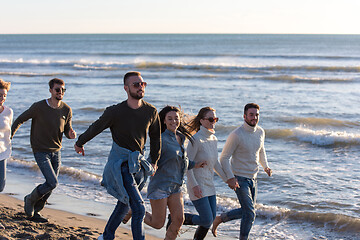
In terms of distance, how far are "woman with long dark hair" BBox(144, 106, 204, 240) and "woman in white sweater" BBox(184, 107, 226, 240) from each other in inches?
5.8

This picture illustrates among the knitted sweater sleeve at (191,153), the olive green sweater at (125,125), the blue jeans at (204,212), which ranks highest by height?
the olive green sweater at (125,125)

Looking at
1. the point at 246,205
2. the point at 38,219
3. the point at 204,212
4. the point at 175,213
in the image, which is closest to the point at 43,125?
the point at 38,219

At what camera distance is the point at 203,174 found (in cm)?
512

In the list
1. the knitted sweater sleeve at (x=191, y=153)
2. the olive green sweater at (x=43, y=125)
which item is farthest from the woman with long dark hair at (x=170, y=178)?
the olive green sweater at (x=43, y=125)

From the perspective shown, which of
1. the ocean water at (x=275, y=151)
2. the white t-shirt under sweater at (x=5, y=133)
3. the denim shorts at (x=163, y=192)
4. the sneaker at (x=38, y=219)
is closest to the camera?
the denim shorts at (x=163, y=192)

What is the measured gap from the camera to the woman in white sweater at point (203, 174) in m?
5.02

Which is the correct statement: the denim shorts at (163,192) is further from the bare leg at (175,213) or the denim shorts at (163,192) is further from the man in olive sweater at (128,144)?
the man in olive sweater at (128,144)

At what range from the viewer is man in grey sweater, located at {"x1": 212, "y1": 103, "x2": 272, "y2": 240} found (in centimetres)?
527

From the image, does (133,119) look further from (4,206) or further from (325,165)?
(325,165)

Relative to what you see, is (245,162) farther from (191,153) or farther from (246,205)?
(191,153)

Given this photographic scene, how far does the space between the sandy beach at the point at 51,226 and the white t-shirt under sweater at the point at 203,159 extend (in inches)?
47.2

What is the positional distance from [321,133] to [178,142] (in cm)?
828

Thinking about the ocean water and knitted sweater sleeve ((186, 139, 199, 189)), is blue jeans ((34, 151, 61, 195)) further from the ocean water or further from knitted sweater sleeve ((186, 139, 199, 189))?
knitted sweater sleeve ((186, 139, 199, 189))

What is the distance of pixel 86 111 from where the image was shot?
16.0 meters
